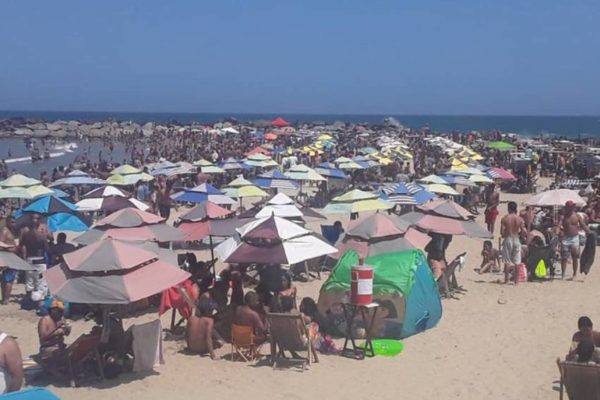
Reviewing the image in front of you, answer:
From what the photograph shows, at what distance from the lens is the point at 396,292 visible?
8.70 metres

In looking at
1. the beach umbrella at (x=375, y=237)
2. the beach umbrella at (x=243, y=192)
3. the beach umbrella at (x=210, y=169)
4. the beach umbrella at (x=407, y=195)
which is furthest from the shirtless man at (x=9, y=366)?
the beach umbrella at (x=210, y=169)

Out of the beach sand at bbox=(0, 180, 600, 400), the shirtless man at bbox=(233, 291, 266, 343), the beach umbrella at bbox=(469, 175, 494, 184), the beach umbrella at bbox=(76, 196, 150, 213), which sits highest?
the beach umbrella at bbox=(76, 196, 150, 213)

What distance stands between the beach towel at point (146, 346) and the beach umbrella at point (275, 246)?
142 cm

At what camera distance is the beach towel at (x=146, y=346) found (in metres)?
7.36

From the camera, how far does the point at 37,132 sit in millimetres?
66875

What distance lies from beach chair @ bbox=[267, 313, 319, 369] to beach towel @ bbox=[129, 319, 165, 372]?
1222mm

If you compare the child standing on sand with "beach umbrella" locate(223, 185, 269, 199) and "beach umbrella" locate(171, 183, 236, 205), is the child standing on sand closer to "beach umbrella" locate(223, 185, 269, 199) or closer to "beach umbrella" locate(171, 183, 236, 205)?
"beach umbrella" locate(171, 183, 236, 205)

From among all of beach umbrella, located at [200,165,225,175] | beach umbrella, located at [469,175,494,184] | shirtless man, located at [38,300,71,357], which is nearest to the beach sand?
shirtless man, located at [38,300,71,357]

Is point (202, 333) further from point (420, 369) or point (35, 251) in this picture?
point (35, 251)

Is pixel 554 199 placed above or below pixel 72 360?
above

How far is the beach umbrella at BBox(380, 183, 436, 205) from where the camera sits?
16.0 m

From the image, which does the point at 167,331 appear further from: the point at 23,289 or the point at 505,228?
the point at 505,228

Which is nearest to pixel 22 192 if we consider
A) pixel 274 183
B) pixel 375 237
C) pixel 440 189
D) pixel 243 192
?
pixel 243 192

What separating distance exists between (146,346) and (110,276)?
0.94 meters
